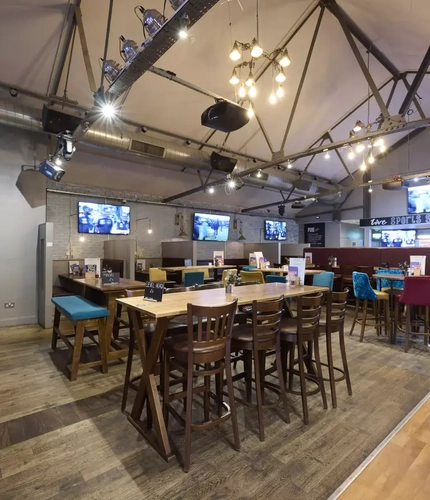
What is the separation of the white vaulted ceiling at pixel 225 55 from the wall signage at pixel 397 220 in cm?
374

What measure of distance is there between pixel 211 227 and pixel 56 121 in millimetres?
6207

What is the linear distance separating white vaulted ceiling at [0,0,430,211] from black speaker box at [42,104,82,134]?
0.76m

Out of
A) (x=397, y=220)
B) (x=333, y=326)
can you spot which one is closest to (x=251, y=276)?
(x=333, y=326)

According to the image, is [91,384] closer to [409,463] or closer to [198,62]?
[409,463]

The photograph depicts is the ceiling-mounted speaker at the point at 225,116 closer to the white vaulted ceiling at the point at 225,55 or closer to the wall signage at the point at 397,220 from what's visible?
the white vaulted ceiling at the point at 225,55

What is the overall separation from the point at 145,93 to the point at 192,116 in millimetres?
1124

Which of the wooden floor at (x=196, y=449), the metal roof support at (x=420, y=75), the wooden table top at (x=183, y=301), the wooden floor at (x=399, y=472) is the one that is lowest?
the wooden floor at (x=196, y=449)

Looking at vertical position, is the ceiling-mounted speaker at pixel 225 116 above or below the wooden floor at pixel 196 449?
above

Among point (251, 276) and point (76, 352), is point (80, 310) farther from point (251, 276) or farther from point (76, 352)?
point (251, 276)

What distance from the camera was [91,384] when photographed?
10.1 ft

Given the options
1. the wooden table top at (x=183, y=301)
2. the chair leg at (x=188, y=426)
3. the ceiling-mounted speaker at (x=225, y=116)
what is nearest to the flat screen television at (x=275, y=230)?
the ceiling-mounted speaker at (x=225, y=116)

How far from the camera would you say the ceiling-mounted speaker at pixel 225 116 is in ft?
12.5

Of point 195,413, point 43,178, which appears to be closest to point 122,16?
point 43,178

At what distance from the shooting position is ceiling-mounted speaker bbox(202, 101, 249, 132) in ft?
12.5
